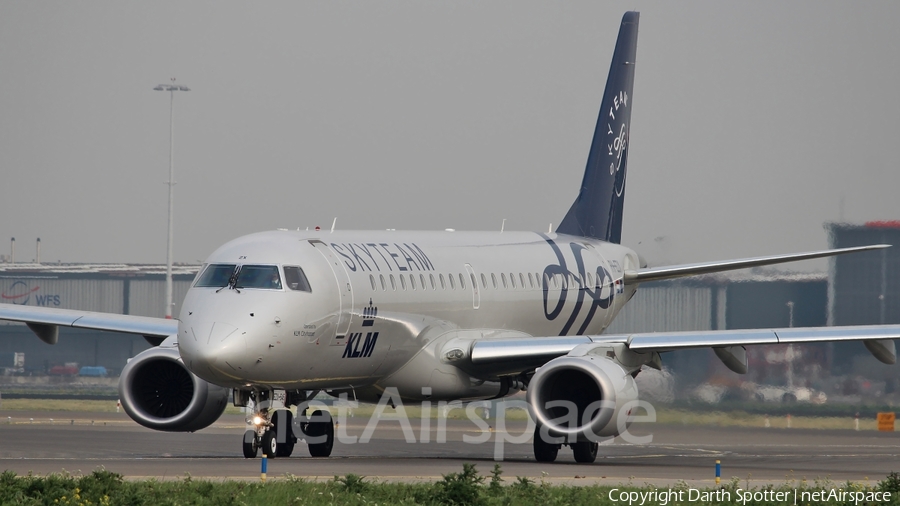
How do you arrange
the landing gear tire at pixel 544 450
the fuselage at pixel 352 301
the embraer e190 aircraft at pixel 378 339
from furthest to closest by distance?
the landing gear tire at pixel 544 450 → the embraer e190 aircraft at pixel 378 339 → the fuselage at pixel 352 301

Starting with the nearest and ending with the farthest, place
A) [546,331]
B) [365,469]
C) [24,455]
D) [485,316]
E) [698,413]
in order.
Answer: [365,469] → [24,455] → [485,316] → [546,331] → [698,413]

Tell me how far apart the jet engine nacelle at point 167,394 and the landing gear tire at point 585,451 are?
6.20 meters

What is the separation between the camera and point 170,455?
26312mm

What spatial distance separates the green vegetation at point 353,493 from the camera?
51.0 ft

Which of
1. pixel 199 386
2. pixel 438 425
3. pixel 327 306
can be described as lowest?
pixel 438 425

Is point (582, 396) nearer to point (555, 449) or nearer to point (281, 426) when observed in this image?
point (555, 449)

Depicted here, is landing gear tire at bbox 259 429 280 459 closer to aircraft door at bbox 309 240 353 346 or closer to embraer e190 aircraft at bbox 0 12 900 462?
embraer e190 aircraft at bbox 0 12 900 462

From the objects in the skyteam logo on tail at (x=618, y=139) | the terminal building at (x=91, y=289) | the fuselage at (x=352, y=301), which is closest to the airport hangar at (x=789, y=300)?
the skyteam logo on tail at (x=618, y=139)

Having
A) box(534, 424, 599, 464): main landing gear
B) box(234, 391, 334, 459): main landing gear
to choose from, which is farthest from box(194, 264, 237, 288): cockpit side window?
box(534, 424, 599, 464): main landing gear

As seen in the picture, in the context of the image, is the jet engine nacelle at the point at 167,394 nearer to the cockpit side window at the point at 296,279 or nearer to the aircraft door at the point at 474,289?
the cockpit side window at the point at 296,279

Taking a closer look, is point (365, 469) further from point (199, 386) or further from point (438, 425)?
point (438, 425)

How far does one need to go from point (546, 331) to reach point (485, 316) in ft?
10.5

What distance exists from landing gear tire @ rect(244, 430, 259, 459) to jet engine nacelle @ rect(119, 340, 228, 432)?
2022mm

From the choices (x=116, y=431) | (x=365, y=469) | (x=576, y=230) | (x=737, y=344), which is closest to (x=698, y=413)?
(x=576, y=230)
